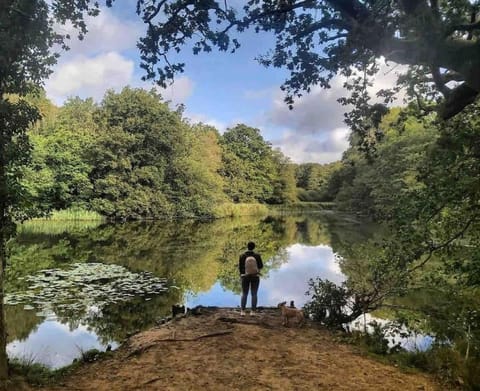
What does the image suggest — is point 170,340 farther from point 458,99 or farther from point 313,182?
point 313,182

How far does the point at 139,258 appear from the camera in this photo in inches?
856

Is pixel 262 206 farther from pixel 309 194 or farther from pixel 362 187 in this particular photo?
pixel 309 194

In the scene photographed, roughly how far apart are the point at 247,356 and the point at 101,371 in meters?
2.29

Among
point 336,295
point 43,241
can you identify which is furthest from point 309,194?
point 336,295

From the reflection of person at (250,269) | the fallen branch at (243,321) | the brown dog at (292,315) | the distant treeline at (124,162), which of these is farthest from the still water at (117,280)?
the distant treeline at (124,162)

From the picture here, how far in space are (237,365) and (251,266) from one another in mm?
3236

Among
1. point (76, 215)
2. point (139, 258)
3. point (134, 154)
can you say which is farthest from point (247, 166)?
point (139, 258)

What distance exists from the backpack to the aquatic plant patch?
5.28 metres

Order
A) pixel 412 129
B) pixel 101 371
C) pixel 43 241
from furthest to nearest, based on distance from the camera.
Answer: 1. pixel 412 129
2. pixel 43 241
3. pixel 101 371

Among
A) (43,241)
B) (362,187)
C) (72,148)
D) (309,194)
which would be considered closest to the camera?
(43,241)

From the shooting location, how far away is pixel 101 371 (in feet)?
20.9

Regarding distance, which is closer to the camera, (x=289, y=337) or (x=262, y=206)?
(x=289, y=337)

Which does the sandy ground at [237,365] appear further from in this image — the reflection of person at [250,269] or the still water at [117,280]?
the still water at [117,280]

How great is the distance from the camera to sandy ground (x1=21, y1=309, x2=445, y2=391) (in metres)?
5.65
